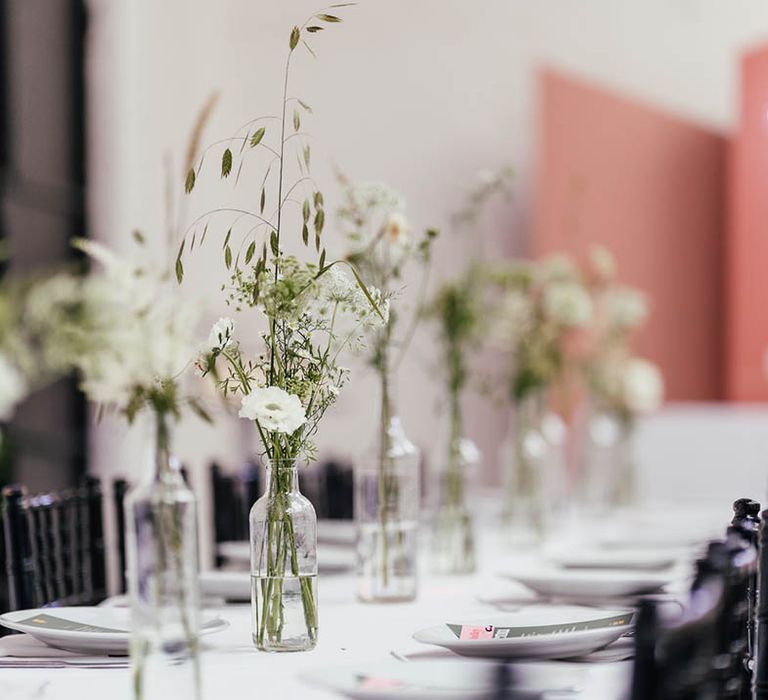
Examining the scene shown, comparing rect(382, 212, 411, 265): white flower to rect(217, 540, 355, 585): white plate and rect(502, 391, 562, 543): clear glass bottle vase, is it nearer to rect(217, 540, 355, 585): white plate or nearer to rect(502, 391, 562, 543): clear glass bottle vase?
rect(217, 540, 355, 585): white plate

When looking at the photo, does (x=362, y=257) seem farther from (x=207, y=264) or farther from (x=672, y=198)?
(x=672, y=198)

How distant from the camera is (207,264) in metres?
5.30

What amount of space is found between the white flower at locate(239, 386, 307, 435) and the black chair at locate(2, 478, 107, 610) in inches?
26.2

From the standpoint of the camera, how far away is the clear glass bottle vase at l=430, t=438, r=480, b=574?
237 cm

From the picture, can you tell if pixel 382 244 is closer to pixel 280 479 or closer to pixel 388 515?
pixel 388 515

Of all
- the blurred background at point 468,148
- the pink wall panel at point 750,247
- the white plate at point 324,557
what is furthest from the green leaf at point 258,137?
the pink wall panel at point 750,247

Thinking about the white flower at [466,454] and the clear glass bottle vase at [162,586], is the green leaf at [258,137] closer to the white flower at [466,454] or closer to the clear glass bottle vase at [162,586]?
the clear glass bottle vase at [162,586]

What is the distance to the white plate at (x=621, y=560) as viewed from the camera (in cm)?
229

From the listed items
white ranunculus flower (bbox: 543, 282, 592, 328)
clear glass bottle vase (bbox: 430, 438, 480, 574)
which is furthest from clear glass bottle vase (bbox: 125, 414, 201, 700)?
white ranunculus flower (bbox: 543, 282, 592, 328)

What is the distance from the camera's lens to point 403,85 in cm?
652

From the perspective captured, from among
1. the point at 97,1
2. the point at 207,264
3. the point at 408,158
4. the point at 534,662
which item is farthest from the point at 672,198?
the point at 534,662

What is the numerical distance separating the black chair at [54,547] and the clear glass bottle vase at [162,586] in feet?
2.63

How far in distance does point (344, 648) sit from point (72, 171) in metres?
3.64

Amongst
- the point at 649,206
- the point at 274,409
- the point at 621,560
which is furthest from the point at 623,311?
the point at 649,206
